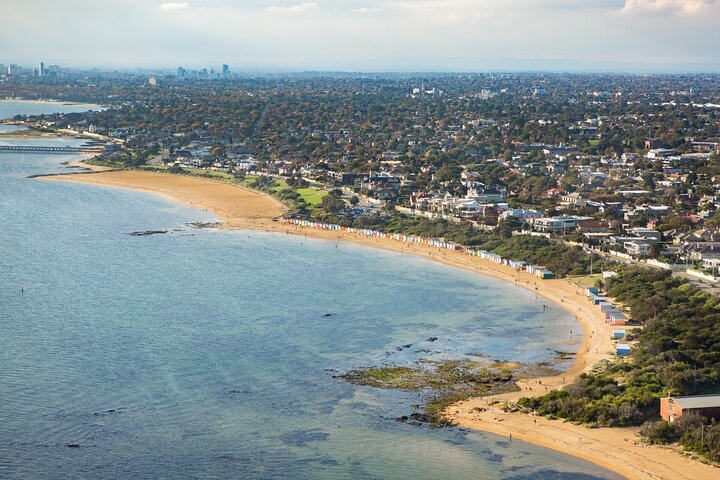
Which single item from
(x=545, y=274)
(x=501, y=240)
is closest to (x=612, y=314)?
(x=545, y=274)

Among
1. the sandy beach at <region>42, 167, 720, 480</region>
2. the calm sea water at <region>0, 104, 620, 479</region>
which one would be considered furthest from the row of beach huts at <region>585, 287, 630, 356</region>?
the calm sea water at <region>0, 104, 620, 479</region>

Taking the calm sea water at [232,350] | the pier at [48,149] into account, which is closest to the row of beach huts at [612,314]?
the calm sea water at [232,350]

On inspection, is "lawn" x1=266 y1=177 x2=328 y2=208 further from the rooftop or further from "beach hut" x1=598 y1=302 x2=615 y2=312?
the rooftop

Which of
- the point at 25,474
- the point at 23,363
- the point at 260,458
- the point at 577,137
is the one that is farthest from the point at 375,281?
the point at 577,137

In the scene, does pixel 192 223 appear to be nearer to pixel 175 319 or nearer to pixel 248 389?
pixel 175 319

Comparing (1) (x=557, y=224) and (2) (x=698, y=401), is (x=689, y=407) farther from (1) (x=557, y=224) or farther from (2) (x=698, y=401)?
(1) (x=557, y=224)

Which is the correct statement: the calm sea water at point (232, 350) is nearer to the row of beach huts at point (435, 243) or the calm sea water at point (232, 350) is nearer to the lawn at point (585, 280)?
the row of beach huts at point (435, 243)
